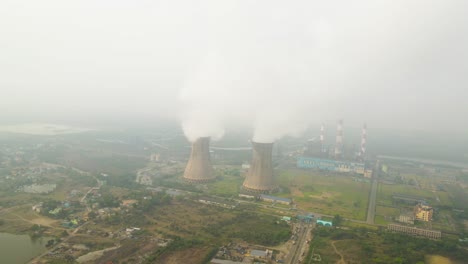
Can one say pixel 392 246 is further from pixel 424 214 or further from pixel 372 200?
pixel 372 200

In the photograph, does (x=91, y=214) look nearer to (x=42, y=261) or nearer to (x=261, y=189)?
(x=42, y=261)

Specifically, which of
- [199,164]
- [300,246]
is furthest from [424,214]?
[199,164]

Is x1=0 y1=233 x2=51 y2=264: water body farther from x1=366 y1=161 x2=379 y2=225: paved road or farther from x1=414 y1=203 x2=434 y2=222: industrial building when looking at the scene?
x1=414 y1=203 x2=434 y2=222: industrial building

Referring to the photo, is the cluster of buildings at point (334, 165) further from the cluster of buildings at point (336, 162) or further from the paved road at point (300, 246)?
the paved road at point (300, 246)

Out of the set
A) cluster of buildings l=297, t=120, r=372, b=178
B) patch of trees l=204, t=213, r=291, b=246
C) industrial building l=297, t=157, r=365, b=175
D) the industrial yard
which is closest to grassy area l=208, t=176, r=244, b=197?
the industrial yard

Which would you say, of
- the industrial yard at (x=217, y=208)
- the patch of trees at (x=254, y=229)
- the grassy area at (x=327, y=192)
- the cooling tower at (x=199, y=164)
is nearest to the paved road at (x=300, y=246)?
the industrial yard at (x=217, y=208)

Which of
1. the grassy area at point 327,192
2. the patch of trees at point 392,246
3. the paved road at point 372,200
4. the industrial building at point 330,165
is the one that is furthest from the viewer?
the industrial building at point 330,165
